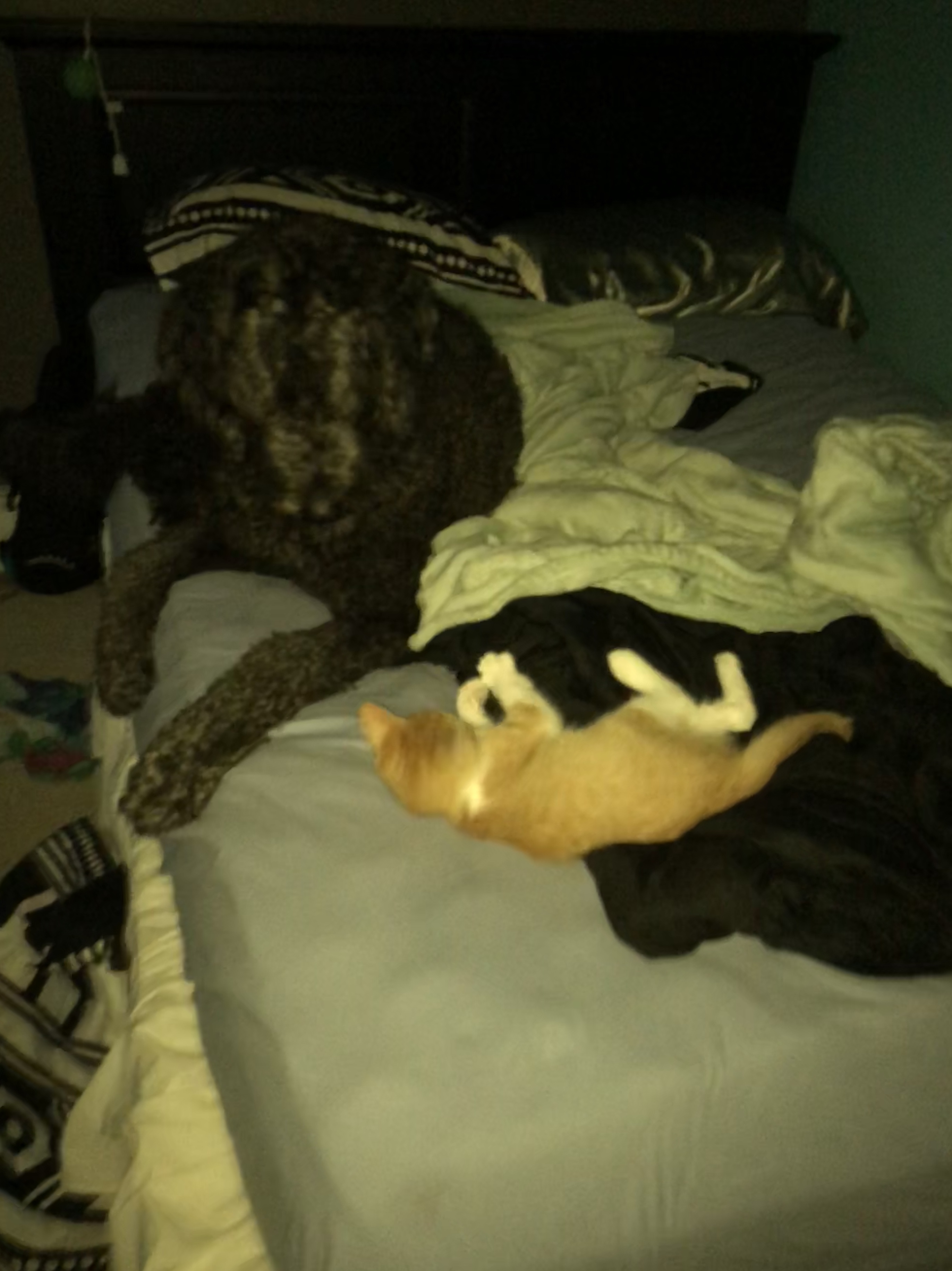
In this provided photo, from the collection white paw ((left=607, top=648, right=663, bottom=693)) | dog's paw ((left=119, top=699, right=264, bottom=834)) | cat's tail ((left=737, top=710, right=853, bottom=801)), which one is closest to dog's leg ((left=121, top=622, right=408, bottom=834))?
dog's paw ((left=119, top=699, right=264, bottom=834))

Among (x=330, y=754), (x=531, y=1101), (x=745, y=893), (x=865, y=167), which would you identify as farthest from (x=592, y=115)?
(x=531, y=1101)

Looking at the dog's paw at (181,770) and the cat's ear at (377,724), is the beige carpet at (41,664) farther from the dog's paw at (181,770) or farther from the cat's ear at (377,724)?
the cat's ear at (377,724)

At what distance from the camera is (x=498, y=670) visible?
1.10 m

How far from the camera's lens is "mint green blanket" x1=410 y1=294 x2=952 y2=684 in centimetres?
119

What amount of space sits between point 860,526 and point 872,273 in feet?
5.71

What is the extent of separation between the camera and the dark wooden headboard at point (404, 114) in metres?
2.18

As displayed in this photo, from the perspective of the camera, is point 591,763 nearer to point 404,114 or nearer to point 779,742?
point 779,742

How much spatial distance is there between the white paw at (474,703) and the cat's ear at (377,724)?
0.10m

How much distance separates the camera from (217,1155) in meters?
0.92

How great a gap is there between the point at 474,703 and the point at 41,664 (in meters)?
1.53

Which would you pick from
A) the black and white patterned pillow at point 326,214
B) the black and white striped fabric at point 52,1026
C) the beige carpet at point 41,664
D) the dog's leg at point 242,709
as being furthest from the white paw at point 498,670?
the black and white patterned pillow at point 326,214

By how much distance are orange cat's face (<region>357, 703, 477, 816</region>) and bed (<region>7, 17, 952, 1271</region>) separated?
1.5 inches

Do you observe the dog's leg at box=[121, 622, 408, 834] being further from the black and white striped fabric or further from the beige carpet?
Result: the beige carpet

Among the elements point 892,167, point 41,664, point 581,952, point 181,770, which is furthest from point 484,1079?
point 892,167
